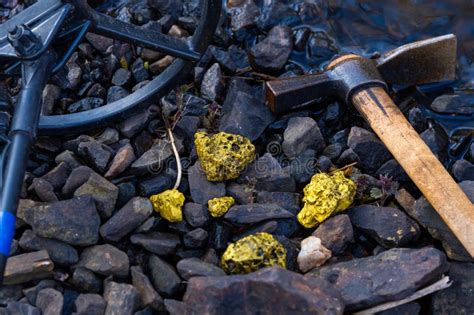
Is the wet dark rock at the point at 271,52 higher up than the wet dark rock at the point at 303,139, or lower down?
higher up

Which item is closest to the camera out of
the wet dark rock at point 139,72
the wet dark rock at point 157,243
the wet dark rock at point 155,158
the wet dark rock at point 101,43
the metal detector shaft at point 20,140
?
the metal detector shaft at point 20,140

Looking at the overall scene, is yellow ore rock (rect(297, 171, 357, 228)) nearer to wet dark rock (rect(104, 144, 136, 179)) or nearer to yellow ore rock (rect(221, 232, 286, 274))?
yellow ore rock (rect(221, 232, 286, 274))

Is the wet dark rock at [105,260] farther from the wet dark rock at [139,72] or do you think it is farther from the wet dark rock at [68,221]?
the wet dark rock at [139,72]

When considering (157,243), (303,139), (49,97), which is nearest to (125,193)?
(157,243)

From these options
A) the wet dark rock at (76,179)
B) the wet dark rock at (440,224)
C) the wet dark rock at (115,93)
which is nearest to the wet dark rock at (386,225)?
the wet dark rock at (440,224)

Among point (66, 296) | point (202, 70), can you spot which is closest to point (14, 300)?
point (66, 296)

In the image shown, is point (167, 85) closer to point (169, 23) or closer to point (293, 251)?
point (169, 23)

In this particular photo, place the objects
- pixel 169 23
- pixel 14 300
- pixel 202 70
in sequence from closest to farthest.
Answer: pixel 14 300, pixel 202 70, pixel 169 23
